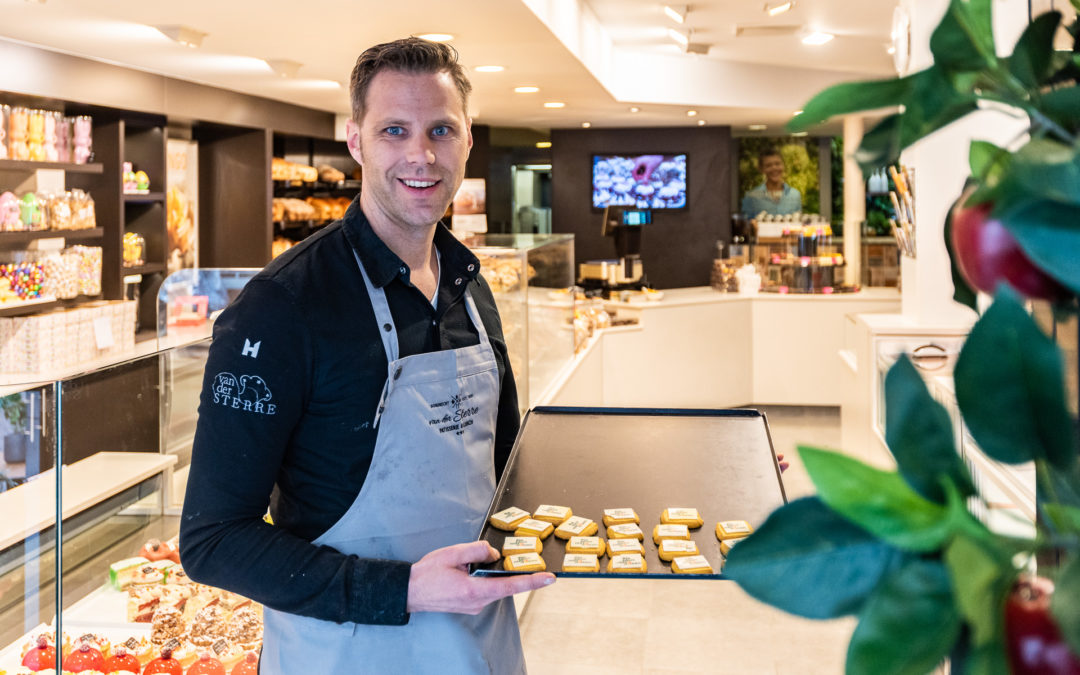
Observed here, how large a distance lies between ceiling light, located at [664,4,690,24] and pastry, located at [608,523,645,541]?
4.90 m

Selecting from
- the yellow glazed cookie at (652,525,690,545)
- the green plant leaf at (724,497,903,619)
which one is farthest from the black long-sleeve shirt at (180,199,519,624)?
the green plant leaf at (724,497,903,619)

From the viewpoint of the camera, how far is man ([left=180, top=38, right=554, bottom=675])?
4.29 ft

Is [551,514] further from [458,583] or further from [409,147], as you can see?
[409,147]

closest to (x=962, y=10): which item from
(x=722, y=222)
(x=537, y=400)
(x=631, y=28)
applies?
(x=537, y=400)

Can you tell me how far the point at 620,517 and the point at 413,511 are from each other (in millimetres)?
347

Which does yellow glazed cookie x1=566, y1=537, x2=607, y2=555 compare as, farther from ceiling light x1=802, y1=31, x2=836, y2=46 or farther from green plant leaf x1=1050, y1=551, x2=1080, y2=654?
ceiling light x1=802, y1=31, x2=836, y2=46

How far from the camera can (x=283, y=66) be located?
541cm

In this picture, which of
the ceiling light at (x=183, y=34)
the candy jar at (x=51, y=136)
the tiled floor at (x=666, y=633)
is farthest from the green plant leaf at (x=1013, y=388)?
the candy jar at (x=51, y=136)

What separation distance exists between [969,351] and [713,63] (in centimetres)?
861

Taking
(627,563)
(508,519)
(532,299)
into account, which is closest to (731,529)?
(627,563)

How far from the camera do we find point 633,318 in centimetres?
792

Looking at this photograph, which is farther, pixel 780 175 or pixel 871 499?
pixel 780 175

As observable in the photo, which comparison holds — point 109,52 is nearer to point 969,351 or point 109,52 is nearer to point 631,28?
point 631,28

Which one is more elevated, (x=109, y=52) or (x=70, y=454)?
(x=109, y=52)
